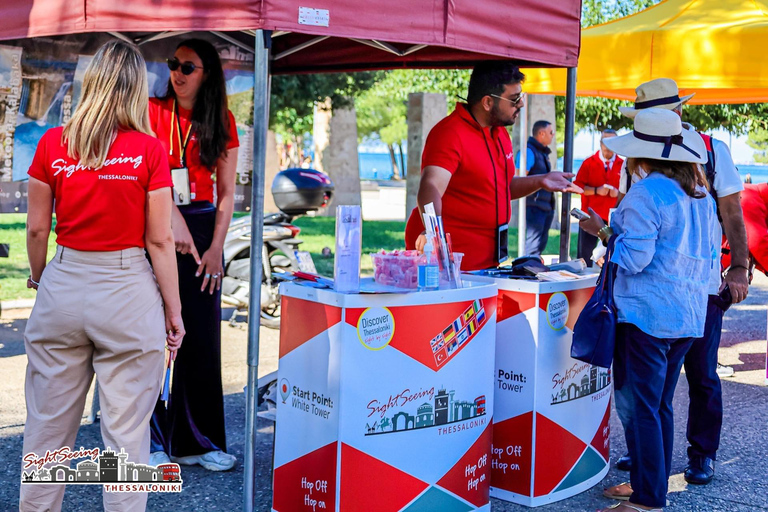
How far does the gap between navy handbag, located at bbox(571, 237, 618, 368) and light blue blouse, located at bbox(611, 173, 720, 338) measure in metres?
0.06

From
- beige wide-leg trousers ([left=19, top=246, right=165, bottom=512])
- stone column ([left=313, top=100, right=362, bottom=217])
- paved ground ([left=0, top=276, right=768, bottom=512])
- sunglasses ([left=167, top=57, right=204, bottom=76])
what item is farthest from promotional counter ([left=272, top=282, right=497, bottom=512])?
stone column ([left=313, top=100, right=362, bottom=217])

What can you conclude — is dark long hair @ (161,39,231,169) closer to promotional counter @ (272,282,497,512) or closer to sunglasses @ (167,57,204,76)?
sunglasses @ (167,57,204,76)

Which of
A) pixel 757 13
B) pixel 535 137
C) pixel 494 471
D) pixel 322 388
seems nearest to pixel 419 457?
pixel 322 388

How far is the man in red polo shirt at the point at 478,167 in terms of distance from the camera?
4.50m

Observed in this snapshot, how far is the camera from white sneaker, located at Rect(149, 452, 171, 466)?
438cm

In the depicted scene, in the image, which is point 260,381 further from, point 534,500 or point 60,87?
point 60,87

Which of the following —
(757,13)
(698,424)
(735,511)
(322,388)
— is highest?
(757,13)

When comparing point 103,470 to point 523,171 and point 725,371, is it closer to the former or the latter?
point 725,371

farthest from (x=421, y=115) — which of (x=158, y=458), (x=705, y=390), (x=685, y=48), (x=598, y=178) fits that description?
(x=158, y=458)

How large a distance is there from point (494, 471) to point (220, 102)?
2253mm

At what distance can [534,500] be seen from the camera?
413 cm

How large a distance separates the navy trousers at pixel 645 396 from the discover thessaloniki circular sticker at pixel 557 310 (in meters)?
0.32

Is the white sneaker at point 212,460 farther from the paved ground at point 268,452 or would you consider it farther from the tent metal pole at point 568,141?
the tent metal pole at point 568,141

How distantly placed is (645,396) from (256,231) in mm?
1840
